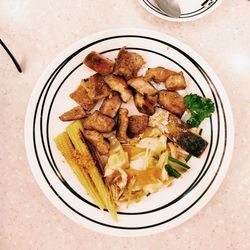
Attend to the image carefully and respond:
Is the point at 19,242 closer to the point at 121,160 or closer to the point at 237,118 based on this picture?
the point at 121,160

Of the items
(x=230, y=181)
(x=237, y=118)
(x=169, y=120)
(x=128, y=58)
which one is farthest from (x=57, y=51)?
(x=230, y=181)

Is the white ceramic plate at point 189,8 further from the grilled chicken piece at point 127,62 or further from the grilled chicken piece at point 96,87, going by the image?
the grilled chicken piece at point 96,87

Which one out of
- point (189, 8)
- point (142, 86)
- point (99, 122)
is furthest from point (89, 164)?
point (189, 8)

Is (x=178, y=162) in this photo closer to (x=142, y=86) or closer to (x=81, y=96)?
(x=142, y=86)

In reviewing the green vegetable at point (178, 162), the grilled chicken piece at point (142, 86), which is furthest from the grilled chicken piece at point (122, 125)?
the green vegetable at point (178, 162)

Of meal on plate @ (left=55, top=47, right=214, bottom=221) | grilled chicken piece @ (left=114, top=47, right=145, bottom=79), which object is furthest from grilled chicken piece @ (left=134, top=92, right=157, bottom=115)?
grilled chicken piece @ (left=114, top=47, right=145, bottom=79)

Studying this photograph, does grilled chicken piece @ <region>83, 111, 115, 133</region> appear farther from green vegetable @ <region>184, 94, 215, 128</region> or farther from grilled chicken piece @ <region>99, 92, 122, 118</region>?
green vegetable @ <region>184, 94, 215, 128</region>
